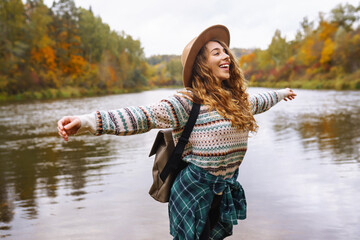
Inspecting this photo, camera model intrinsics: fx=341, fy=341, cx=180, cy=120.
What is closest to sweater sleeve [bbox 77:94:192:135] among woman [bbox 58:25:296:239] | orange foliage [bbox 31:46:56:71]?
woman [bbox 58:25:296:239]

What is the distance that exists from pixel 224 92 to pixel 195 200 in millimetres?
646

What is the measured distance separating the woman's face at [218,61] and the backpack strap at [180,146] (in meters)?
0.28

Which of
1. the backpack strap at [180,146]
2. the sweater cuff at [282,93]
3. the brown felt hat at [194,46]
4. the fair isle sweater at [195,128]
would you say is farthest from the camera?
the sweater cuff at [282,93]

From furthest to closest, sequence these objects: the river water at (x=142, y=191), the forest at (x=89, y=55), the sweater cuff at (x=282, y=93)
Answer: the forest at (x=89, y=55), the river water at (x=142, y=191), the sweater cuff at (x=282, y=93)

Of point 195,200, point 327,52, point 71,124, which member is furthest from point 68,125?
point 327,52

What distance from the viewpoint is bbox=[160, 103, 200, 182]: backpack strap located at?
190 centimetres

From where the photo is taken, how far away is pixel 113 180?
5.50 metres

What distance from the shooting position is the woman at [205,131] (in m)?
1.85

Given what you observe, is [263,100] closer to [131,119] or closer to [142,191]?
[131,119]

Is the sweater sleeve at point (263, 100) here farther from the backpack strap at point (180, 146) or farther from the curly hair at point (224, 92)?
the backpack strap at point (180, 146)

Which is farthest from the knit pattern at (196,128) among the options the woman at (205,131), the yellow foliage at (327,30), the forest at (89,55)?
the yellow foliage at (327,30)

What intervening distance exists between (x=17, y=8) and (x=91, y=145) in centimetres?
4134

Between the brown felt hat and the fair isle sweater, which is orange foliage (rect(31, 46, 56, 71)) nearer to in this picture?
the brown felt hat

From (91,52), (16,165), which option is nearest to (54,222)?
(16,165)
